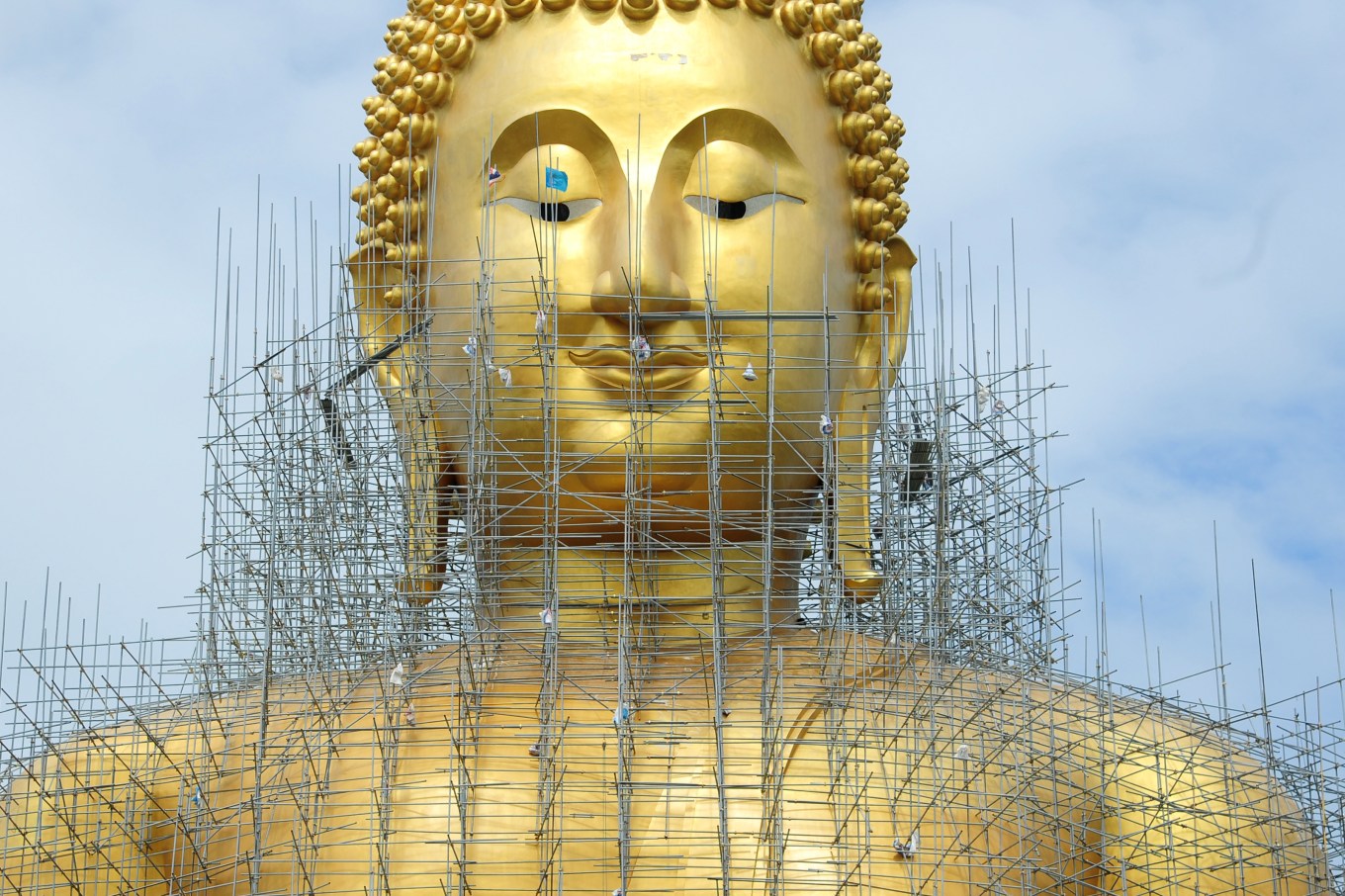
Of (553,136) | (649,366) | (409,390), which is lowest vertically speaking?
(649,366)

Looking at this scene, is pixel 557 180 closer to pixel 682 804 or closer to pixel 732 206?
pixel 732 206

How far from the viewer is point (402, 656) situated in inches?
520

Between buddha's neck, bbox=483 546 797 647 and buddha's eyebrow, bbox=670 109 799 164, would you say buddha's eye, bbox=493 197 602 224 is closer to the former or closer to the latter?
buddha's eyebrow, bbox=670 109 799 164

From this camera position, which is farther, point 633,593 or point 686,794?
point 633,593

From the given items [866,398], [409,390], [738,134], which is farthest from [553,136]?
[866,398]

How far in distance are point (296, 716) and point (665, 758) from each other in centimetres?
183

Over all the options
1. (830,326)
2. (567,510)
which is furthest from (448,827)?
(830,326)

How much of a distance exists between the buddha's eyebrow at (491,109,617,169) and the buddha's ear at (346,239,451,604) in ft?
A: 2.88

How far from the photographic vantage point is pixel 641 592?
1312 centimetres

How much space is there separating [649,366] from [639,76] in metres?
1.56

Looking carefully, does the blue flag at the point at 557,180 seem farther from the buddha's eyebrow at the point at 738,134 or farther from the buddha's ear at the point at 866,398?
the buddha's ear at the point at 866,398

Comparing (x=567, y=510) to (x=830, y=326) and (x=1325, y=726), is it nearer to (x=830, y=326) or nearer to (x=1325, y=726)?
(x=830, y=326)

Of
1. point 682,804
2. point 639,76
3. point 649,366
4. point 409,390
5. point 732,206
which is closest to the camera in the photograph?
point 682,804

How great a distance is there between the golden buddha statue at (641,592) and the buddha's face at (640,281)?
0.02 meters
